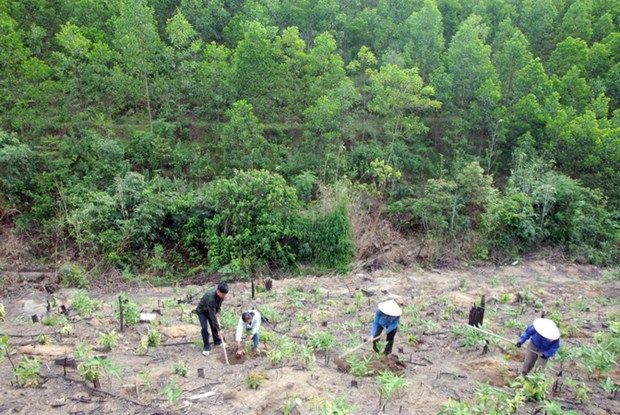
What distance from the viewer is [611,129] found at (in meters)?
19.8

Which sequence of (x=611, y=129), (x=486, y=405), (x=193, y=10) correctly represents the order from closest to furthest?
(x=486, y=405) → (x=611, y=129) → (x=193, y=10)

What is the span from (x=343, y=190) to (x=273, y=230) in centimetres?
263

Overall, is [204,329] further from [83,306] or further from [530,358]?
[530,358]

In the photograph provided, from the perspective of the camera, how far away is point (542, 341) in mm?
7098

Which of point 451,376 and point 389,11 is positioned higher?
point 389,11

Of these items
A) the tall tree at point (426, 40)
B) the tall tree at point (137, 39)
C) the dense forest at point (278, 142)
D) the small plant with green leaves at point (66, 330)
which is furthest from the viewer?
the tall tree at point (426, 40)

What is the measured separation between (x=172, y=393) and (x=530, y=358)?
4980mm

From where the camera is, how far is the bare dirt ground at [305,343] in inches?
272

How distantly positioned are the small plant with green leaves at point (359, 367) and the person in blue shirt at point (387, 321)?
0.44m

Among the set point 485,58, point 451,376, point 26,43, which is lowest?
point 451,376

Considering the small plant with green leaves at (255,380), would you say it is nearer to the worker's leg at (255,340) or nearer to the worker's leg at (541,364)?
the worker's leg at (255,340)

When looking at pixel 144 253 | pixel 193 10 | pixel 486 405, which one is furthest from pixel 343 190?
pixel 193 10

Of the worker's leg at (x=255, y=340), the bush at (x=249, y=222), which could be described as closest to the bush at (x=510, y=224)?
the bush at (x=249, y=222)

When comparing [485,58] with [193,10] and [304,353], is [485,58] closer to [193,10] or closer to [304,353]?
[193,10]
